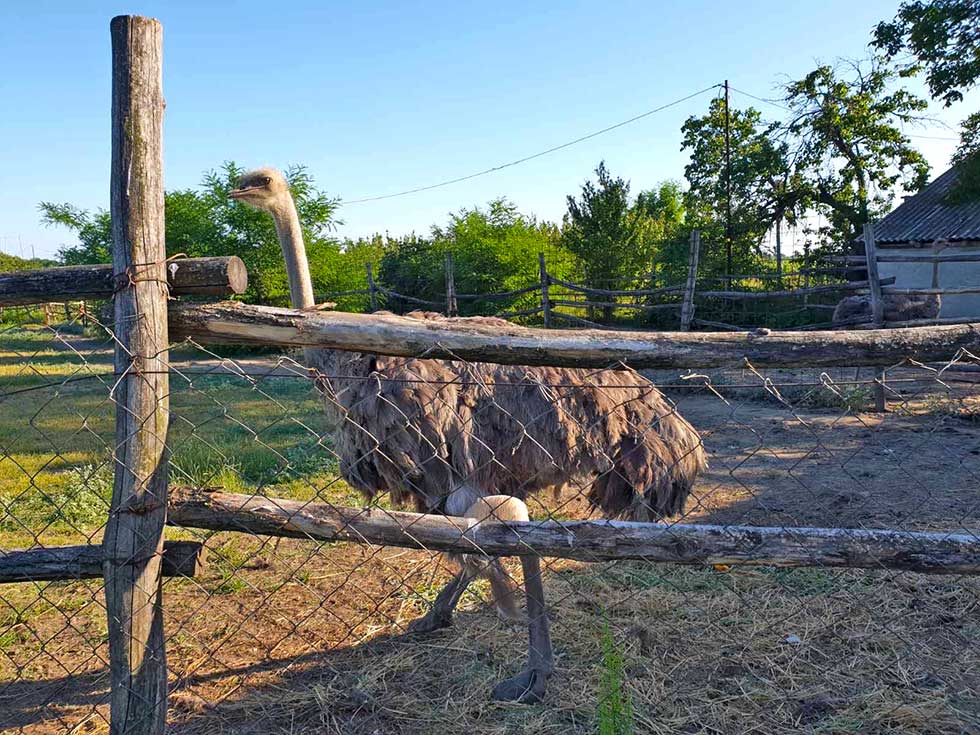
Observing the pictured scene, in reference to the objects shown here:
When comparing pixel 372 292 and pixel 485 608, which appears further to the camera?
pixel 372 292

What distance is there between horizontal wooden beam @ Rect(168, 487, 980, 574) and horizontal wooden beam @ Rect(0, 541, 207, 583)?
94 millimetres

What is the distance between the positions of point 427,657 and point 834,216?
2024 centimetres

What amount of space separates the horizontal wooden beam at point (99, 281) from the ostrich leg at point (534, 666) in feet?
4.61

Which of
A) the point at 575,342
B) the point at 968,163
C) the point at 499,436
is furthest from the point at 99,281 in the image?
the point at 968,163

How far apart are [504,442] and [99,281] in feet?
4.55

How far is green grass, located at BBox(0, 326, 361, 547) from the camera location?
4.05 m

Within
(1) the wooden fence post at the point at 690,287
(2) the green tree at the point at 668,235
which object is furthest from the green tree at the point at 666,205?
(1) the wooden fence post at the point at 690,287

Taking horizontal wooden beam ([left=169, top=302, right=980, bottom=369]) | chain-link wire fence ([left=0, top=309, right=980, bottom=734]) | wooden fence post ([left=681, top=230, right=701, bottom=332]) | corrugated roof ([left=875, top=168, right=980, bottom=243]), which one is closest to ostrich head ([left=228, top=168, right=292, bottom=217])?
chain-link wire fence ([left=0, top=309, right=980, bottom=734])

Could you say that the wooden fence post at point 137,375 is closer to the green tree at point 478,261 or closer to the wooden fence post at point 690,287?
the wooden fence post at point 690,287

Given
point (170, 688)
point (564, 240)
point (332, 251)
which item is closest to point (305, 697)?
point (170, 688)

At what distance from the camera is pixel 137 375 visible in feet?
6.05

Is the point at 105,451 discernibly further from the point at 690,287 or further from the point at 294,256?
the point at 690,287

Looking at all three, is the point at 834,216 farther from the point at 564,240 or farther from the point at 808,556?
the point at 808,556

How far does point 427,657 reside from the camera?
2975mm
